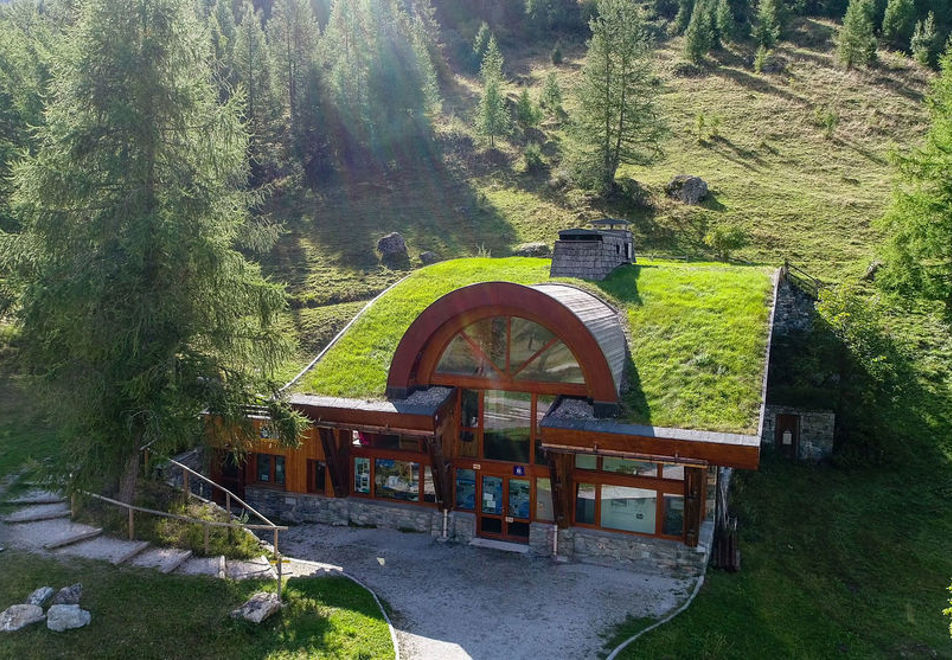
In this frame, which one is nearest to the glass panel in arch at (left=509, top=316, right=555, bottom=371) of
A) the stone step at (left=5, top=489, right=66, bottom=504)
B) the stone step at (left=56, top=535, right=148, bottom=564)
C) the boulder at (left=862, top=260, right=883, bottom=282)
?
the stone step at (left=56, top=535, right=148, bottom=564)

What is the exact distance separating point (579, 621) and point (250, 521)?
9.35 meters

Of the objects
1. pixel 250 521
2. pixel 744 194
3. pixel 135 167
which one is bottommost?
pixel 250 521

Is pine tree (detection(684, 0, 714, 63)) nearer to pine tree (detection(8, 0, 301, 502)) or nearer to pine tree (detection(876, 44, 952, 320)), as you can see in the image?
pine tree (detection(876, 44, 952, 320))

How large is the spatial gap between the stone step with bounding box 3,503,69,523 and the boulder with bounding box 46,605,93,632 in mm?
4360

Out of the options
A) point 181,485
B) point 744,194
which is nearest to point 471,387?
point 181,485

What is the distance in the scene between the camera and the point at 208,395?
13203 millimetres

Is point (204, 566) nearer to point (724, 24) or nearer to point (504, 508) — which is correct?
point (504, 508)

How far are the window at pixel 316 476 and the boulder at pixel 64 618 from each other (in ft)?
22.9

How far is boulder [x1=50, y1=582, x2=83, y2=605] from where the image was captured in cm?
1061

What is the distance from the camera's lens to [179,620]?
10828 millimetres

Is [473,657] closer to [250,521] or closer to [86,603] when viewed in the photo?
[86,603]

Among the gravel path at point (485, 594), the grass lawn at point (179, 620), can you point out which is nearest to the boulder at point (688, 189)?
the gravel path at point (485, 594)

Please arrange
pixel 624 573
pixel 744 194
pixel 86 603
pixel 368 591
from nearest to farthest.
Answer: pixel 86 603 < pixel 368 591 < pixel 624 573 < pixel 744 194

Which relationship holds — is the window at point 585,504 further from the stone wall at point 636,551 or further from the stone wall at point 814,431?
the stone wall at point 814,431
